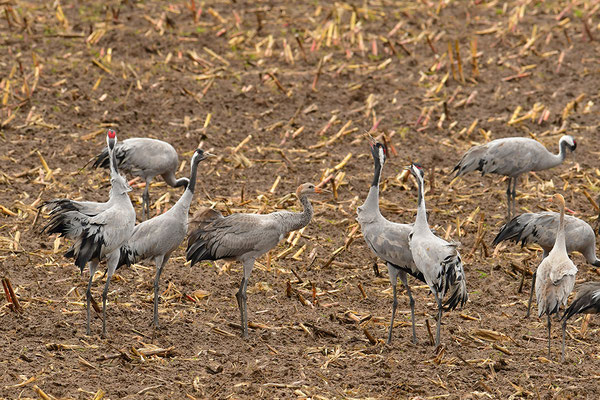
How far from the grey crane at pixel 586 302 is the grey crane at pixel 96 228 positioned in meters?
3.78

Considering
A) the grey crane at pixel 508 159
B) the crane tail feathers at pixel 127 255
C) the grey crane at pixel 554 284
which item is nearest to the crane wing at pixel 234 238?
the crane tail feathers at pixel 127 255

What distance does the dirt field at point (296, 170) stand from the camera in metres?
7.35

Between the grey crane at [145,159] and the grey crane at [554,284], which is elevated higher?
the grey crane at [554,284]

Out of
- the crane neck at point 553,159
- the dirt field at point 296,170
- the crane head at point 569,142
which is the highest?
the crane head at point 569,142

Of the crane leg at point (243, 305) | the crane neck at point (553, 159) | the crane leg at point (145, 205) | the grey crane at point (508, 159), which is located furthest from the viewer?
the crane neck at point (553, 159)

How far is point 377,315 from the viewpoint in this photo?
864 centimetres

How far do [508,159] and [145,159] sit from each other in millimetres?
4183

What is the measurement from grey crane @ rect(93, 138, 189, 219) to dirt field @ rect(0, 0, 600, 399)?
42 cm

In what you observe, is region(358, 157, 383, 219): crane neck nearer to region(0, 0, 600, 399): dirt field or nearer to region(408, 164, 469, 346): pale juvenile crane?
region(408, 164, 469, 346): pale juvenile crane

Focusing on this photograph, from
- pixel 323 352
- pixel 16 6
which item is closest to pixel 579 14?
pixel 16 6

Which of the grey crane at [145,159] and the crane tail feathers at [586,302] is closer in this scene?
the crane tail feathers at [586,302]

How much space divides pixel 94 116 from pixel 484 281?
5.90m

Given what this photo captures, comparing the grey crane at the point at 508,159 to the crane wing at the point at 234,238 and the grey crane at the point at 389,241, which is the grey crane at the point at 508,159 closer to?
the grey crane at the point at 389,241

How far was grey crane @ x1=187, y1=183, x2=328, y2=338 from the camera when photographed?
820cm
